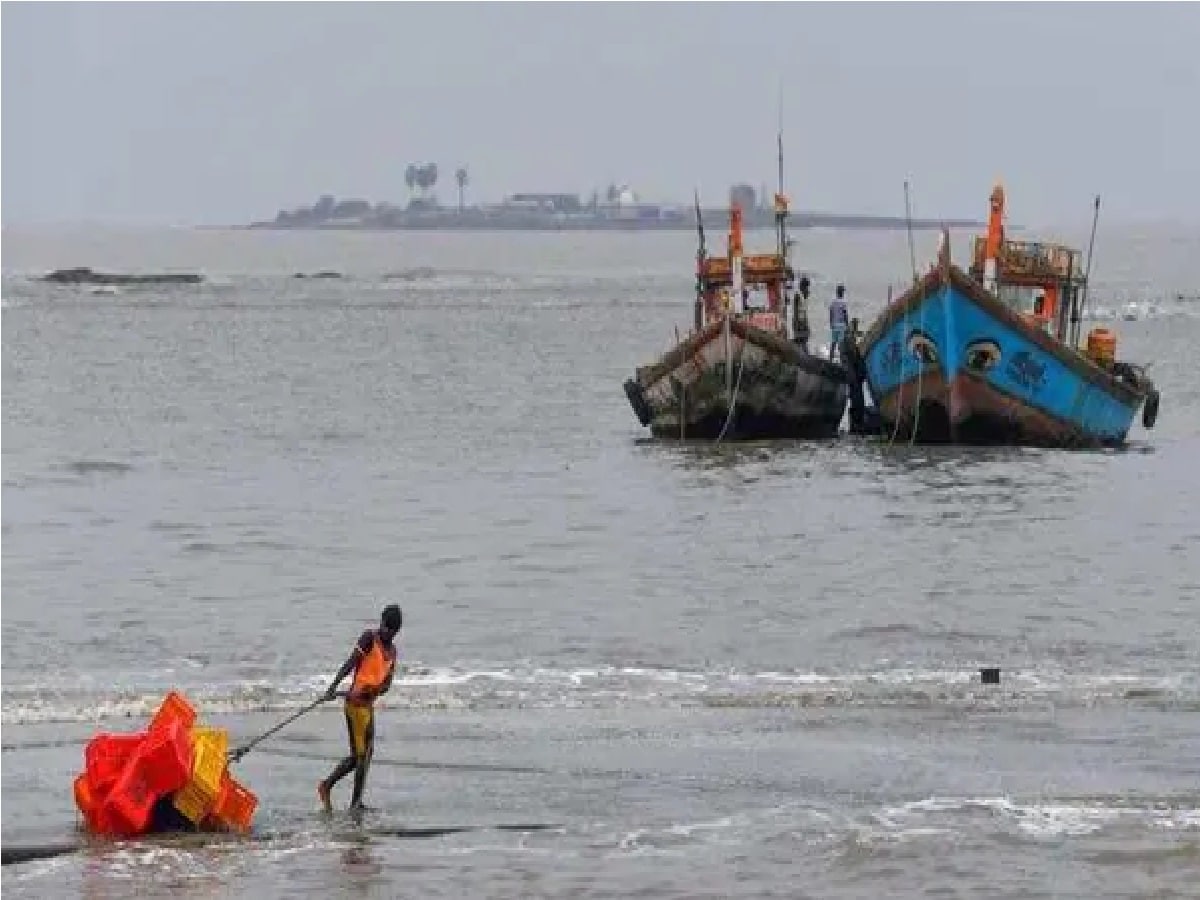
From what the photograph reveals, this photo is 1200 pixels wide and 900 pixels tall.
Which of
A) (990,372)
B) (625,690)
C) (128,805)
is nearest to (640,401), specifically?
(990,372)

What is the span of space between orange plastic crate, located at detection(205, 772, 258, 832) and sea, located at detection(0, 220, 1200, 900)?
0.52ft

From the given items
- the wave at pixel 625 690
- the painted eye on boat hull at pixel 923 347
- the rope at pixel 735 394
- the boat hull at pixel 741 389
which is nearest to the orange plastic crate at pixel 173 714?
the wave at pixel 625 690

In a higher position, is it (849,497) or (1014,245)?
(1014,245)

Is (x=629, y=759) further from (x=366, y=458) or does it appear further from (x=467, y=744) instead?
(x=366, y=458)

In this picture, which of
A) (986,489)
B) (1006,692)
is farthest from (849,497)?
(1006,692)

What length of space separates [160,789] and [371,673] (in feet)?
4.28

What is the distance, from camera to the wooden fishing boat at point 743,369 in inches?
1407

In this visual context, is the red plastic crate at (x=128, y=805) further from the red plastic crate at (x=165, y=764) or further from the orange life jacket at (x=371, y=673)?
the orange life jacket at (x=371, y=673)

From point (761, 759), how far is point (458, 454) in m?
23.1

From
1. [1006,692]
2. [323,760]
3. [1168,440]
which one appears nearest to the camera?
[323,760]

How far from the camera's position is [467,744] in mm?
15539

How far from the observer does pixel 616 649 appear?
1984 cm

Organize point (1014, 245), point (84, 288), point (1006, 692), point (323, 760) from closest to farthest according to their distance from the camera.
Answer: point (323, 760) < point (1006, 692) < point (1014, 245) < point (84, 288)

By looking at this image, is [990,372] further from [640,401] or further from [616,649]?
[616,649]
